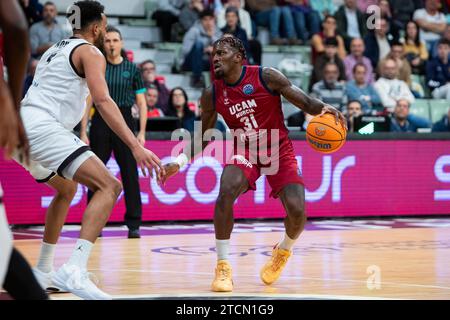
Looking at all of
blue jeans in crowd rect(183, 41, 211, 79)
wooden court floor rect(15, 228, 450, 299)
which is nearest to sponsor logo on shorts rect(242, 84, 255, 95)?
wooden court floor rect(15, 228, 450, 299)

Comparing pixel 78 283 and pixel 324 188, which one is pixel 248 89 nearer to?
pixel 78 283

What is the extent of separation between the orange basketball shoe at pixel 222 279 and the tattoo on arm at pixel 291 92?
1.32 metres

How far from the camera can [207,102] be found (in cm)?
772

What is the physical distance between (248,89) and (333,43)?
30.6 ft

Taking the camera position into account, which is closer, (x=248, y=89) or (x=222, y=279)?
(x=222, y=279)

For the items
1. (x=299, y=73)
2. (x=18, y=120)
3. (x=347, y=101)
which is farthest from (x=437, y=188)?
(x=18, y=120)

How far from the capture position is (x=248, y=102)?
25.2ft

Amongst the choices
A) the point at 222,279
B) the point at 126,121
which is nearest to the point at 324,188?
the point at 126,121

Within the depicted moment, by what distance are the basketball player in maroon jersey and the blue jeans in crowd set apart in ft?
27.4

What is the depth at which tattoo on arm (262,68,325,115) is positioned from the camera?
24.3ft

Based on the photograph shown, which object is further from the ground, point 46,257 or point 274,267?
point 46,257

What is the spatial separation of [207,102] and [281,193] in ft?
3.03

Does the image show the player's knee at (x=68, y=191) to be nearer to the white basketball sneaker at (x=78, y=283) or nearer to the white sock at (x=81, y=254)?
the white sock at (x=81, y=254)

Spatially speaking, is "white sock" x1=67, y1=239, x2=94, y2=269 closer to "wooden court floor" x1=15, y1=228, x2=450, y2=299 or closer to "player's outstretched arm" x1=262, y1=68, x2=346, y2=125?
"wooden court floor" x1=15, y1=228, x2=450, y2=299
